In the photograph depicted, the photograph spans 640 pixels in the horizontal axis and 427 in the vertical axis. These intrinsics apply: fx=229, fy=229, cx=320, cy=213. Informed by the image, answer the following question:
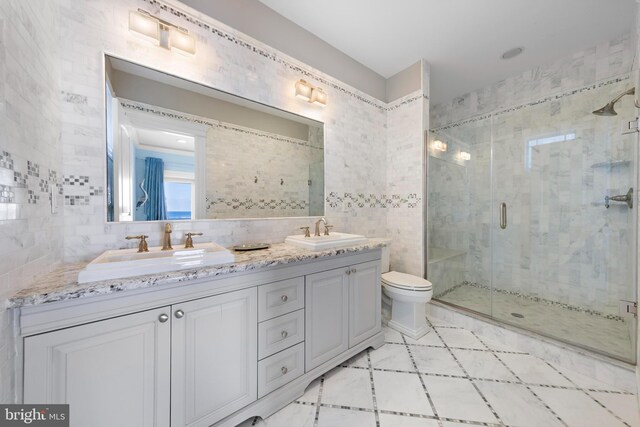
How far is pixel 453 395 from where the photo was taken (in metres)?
1.40

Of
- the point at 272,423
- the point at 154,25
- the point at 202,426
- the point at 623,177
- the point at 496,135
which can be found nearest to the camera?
the point at 202,426

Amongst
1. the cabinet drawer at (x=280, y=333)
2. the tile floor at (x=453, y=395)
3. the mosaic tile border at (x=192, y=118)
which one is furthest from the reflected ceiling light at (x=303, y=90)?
the tile floor at (x=453, y=395)

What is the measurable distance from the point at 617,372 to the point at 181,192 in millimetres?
3011

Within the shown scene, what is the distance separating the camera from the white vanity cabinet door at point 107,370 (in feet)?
2.47

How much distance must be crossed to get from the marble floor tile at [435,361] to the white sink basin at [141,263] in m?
1.57

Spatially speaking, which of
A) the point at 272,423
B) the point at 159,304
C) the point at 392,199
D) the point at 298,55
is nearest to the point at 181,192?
the point at 159,304

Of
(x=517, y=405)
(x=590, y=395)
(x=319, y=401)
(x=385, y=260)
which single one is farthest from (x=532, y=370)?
(x=319, y=401)

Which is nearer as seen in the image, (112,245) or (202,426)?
(202,426)

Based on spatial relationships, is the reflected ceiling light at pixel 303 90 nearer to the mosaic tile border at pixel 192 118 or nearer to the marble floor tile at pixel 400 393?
the mosaic tile border at pixel 192 118

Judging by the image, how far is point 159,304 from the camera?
36.9 inches

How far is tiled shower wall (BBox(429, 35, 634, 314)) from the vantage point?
6.36 feet

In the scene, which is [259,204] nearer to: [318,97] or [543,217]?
[318,97]

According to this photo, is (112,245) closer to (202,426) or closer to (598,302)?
(202,426)

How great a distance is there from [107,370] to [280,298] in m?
0.72
